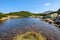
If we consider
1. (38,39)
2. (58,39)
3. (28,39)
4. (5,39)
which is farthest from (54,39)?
(5,39)

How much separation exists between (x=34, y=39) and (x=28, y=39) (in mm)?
983

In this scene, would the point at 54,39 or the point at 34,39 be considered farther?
the point at 54,39

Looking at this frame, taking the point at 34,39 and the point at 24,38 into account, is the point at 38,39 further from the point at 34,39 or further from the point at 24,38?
the point at 24,38

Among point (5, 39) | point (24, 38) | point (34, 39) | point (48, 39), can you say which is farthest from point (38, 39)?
point (5, 39)

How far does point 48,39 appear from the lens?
23.7 meters

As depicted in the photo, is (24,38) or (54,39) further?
(54,39)

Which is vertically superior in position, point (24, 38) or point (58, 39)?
point (24, 38)

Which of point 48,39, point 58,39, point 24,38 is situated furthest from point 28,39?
point 58,39

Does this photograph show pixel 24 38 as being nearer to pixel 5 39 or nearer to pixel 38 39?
pixel 38 39

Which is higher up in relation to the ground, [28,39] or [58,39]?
[28,39]

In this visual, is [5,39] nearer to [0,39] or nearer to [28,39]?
[0,39]

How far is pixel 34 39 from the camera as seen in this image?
20.0 metres

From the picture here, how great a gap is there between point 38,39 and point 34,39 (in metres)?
0.81

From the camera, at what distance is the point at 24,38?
20.6 m
